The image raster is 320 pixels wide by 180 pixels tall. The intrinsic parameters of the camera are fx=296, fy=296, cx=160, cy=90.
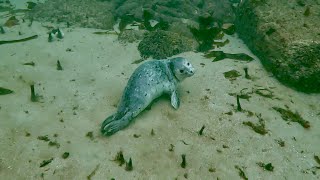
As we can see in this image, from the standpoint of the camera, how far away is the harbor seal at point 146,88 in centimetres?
511

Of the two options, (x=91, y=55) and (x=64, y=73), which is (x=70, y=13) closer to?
(x=91, y=55)

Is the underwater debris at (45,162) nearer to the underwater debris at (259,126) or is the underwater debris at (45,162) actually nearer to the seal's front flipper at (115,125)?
the seal's front flipper at (115,125)

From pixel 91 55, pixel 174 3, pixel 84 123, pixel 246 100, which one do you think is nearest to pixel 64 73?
pixel 91 55

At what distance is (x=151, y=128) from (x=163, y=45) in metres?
3.05

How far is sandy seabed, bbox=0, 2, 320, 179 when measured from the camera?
441 centimetres

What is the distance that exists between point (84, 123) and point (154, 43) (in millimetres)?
3245

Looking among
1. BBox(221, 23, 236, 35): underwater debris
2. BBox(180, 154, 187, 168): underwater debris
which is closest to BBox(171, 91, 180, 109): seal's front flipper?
BBox(180, 154, 187, 168): underwater debris

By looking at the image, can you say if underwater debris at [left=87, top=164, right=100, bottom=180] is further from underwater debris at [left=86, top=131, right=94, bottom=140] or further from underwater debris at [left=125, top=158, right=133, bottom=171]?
underwater debris at [left=86, top=131, right=94, bottom=140]

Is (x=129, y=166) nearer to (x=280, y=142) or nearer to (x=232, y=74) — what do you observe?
(x=280, y=142)

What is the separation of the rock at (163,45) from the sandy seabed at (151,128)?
24.2 inches

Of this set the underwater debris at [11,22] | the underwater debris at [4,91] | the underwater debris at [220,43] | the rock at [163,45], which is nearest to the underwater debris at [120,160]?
the underwater debris at [4,91]

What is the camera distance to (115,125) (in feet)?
16.4

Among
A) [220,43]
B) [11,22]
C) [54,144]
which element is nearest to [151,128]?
[54,144]

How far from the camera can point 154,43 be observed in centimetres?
768
